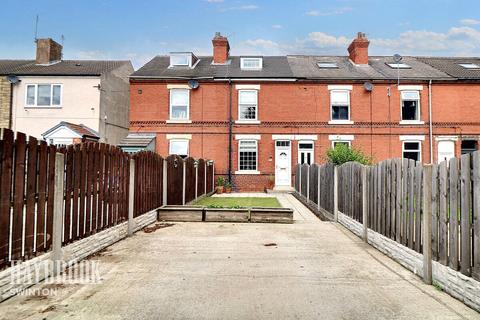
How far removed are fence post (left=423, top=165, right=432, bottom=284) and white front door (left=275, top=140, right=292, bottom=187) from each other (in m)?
18.6

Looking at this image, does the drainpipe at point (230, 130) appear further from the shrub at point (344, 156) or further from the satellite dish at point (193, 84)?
the shrub at point (344, 156)

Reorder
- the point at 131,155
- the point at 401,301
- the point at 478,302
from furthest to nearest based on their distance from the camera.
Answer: the point at 131,155 → the point at 401,301 → the point at 478,302

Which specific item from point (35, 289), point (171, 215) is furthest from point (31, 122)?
point (35, 289)

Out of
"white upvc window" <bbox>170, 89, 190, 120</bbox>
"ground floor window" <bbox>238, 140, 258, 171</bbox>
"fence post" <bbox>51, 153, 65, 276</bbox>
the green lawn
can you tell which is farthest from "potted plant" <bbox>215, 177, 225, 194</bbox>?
"fence post" <bbox>51, 153, 65, 276</bbox>

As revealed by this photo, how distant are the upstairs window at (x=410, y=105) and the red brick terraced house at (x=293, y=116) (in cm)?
7

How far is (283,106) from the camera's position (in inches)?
945

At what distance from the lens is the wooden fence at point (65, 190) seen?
4286mm

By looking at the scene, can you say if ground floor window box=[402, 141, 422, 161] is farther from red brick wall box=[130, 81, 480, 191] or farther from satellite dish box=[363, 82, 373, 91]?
satellite dish box=[363, 82, 373, 91]

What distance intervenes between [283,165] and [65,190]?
62.6 feet

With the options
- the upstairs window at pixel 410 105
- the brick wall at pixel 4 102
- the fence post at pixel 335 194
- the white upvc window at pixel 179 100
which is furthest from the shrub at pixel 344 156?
the brick wall at pixel 4 102

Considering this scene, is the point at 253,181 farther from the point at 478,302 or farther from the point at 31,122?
the point at 478,302

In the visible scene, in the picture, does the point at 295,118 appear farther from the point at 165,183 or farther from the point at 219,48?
the point at 165,183

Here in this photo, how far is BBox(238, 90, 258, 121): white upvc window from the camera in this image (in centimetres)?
2408

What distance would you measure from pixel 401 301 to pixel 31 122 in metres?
26.4
